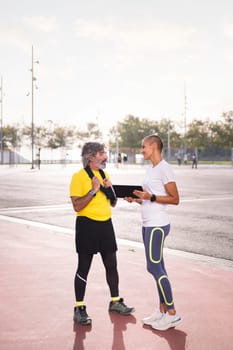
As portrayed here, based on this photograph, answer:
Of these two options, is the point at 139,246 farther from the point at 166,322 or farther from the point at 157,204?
the point at 157,204

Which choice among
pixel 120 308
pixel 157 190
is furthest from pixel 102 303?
pixel 157 190

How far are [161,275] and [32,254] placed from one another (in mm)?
3679

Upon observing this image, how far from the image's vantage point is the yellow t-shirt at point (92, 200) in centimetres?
453

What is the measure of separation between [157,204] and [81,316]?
4.18ft

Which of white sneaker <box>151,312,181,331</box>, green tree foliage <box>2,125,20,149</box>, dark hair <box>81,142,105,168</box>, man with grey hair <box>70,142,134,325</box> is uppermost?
green tree foliage <box>2,125,20,149</box>

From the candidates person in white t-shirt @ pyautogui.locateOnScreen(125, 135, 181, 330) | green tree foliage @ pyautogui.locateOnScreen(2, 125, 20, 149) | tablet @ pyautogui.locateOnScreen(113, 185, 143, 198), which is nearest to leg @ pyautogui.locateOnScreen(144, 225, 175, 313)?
person in white t-shirt @ pyautogui.locateOnScreen(125, 135, 181, 330)

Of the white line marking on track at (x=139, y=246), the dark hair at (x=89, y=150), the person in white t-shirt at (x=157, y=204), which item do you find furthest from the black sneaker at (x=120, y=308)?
the white line marking on track at (x=139, y=246)

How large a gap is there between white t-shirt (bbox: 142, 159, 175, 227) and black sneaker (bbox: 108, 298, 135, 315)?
1.01 meters

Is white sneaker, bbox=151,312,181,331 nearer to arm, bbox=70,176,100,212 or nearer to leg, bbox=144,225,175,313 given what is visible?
leg, bbox=144,225,175,313

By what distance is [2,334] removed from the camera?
4371 millimetres

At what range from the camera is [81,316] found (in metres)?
4.65

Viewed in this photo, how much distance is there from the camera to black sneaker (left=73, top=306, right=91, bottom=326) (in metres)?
4.62

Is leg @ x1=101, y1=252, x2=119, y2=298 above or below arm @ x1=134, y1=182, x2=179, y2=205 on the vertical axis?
below

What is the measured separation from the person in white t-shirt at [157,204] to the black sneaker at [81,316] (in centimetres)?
62
